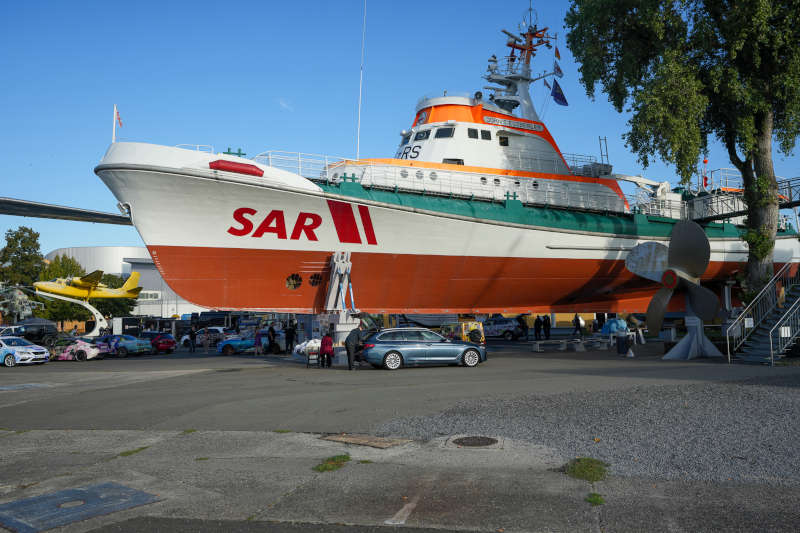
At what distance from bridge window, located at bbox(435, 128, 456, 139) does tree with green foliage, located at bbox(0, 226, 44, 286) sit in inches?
1819

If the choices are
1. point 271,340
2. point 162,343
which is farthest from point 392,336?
point 162,343

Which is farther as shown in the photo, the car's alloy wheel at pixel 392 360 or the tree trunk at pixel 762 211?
the tree trunk at pixel 762 211

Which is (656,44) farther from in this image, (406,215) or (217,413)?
(217,413)

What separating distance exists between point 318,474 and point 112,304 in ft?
235

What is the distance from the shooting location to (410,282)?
75.3 ft

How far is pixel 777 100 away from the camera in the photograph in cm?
2152

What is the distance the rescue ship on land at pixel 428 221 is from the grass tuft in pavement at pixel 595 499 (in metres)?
16.4

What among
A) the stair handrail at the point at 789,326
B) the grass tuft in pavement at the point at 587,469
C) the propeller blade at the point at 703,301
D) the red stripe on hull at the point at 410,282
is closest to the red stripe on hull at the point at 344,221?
the red stripe on hull at the point at 410,282

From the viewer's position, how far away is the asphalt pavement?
15.2ft

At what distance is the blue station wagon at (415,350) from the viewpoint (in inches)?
705

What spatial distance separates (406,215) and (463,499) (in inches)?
667

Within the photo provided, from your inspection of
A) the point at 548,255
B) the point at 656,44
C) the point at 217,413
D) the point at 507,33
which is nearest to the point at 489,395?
the point at 217,413

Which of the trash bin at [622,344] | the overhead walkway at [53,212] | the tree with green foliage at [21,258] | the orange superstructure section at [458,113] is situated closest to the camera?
the trash bin at [622,344]

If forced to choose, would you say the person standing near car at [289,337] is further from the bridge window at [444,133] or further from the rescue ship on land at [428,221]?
the bridge window at [444,133]
